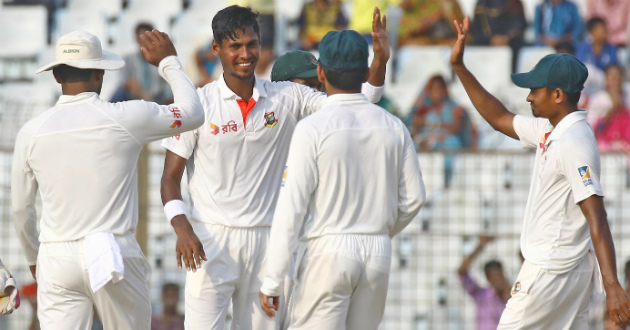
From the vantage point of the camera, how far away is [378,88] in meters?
5.36

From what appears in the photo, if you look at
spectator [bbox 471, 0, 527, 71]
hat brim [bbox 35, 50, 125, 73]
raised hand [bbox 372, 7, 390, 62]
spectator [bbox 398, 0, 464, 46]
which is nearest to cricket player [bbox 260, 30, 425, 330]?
raised hand [bbox 372, 7, 390, 62]

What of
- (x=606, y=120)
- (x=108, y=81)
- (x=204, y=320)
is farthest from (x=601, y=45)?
(x=204, y=320)

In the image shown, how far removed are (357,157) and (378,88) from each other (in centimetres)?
102

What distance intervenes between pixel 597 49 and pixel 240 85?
7.21 meters

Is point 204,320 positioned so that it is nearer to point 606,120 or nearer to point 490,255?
point 490,255

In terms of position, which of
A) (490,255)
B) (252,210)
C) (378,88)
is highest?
(378,88)

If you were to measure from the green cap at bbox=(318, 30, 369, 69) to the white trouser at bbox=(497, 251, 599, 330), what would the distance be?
4.78ft

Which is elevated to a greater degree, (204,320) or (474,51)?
(474,51)

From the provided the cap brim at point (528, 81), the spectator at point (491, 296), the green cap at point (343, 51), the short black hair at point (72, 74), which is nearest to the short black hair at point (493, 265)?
the spectator at point (491, 296)

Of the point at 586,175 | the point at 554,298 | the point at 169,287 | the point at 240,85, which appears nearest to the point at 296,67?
the point at 240,85

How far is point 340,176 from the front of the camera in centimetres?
440

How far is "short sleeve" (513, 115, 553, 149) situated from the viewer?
5.27m

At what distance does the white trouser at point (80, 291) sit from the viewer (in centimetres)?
481

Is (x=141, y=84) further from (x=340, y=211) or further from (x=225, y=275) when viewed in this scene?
(x=340, y=211)
